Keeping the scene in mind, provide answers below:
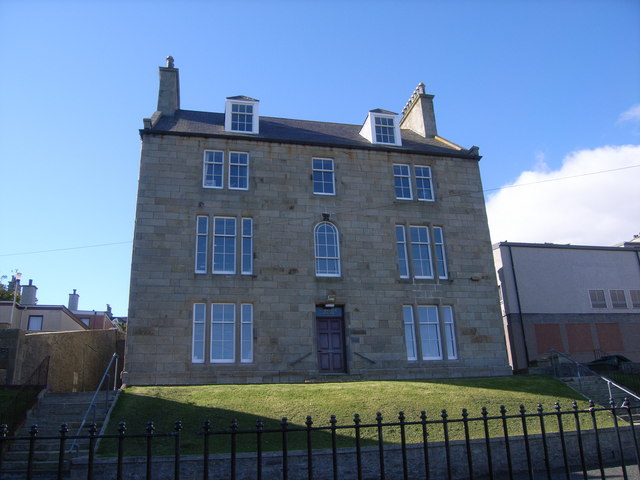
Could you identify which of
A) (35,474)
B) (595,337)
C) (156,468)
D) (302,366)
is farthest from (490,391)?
(595,337)

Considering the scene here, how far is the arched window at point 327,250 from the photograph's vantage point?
22.0 m

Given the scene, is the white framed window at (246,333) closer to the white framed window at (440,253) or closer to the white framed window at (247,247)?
the white framed window at (247,247)

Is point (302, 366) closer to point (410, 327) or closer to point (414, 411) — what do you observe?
point (410, 327)

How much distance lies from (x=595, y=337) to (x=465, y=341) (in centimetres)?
1196

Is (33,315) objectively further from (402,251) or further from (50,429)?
(402,251)

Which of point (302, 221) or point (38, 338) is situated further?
point (302, 221)

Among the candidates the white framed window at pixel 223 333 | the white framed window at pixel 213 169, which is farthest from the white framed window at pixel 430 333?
the white framed window at pixel 213 169

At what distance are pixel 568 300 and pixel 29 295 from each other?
108 ft

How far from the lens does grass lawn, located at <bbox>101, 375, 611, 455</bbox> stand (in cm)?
1302

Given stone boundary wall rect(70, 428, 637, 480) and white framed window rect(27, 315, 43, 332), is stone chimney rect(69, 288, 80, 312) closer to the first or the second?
white framed window rect(27, 315, 43, 332)

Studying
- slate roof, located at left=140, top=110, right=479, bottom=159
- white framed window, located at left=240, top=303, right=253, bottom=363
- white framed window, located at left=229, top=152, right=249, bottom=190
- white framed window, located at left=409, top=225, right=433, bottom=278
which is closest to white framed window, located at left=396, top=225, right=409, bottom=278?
white framed window, located at left=409, top=225, right=433, bottom=278

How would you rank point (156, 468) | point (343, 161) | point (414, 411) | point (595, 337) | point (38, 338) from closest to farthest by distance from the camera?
point (156, 468), point (414, 411), point (38, 338), point (343, 161), point (595, 337)

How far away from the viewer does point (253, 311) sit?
2070cm

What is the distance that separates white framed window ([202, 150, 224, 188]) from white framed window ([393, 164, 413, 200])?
7745mm
